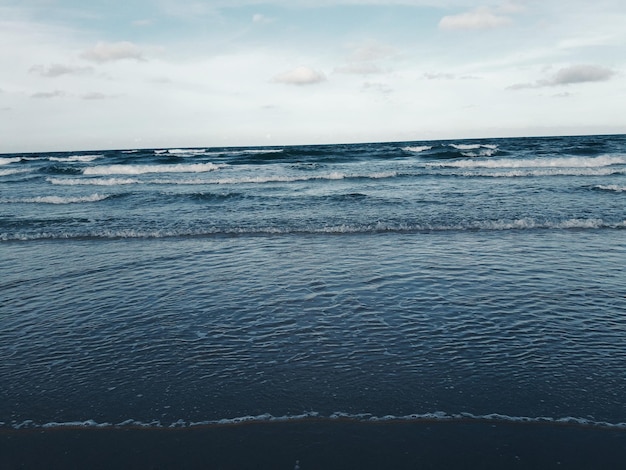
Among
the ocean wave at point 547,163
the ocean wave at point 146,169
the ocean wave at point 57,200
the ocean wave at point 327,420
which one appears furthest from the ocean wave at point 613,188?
the ocean wave at point 146,169

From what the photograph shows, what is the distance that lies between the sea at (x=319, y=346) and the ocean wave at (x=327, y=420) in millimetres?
22

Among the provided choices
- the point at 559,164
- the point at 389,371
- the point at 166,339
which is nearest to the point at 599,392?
the point at 389,371

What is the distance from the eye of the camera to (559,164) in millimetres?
39844

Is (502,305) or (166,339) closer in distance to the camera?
(166,339)

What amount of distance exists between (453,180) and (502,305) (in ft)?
79.2

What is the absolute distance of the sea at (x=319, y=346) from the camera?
4.61 metres

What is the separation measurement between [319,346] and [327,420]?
1.84 meters

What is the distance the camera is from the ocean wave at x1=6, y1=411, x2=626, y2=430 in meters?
4.88

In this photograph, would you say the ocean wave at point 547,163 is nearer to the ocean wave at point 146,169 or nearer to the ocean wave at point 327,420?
the ocean wave at point 146,169

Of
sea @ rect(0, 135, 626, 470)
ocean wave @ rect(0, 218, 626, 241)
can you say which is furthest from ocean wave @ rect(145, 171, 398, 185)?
sea @ rect(0, 135, 626, 470)

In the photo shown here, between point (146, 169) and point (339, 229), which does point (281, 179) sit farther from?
point (146, 169)

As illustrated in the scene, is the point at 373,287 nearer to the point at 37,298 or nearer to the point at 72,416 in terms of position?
the point at 72,416

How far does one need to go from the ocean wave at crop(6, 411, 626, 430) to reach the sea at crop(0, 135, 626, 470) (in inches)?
0.9

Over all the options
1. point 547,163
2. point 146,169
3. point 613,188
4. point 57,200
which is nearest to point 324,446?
point 613,188
